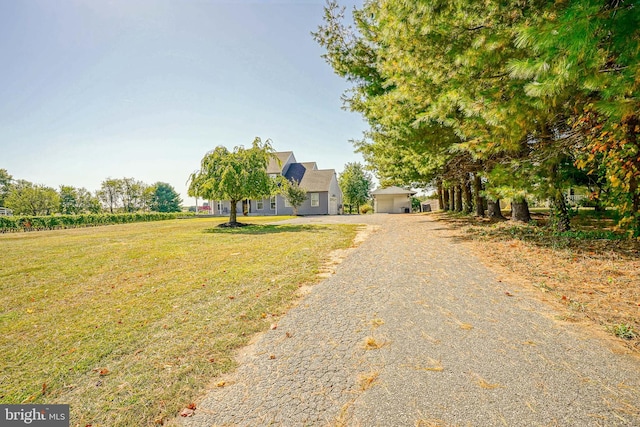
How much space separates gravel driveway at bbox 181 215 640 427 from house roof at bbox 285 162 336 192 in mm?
28812

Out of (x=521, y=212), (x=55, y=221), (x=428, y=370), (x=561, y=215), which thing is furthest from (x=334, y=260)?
(x=55, y=221)

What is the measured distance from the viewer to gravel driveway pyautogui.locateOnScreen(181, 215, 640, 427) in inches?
70.2

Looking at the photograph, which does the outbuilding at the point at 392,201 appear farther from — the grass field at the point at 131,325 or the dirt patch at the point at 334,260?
the grass field at the point at 131,325

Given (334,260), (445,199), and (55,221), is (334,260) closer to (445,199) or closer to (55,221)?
(55,221)

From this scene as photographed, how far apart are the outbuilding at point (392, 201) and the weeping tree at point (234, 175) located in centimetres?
2249

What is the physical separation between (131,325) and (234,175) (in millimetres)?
12036

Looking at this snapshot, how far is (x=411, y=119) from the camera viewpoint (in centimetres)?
833

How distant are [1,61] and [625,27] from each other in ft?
53.6

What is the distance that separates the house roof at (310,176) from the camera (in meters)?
32.4

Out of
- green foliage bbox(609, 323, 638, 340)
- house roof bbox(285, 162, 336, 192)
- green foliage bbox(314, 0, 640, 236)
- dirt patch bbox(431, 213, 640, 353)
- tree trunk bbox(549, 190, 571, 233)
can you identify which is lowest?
green foliage bbox(609, 323, 638, 340)

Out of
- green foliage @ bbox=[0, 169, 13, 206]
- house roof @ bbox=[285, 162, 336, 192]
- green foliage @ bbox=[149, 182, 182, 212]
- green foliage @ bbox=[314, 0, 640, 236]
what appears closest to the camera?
green foliage @ bbox=[314, 0, 640, 236]

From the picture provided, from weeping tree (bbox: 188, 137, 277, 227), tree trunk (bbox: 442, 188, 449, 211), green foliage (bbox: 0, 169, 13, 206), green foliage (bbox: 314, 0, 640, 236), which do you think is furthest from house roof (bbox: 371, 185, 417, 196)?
green foliage (bbox: 0, 169, 13, 206)

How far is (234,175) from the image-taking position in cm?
1466

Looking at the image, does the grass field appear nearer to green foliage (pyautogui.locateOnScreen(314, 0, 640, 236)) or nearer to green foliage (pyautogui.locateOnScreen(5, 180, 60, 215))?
green foliage (pyautogui.locateOnScreen(314, 0, 640, 236))
